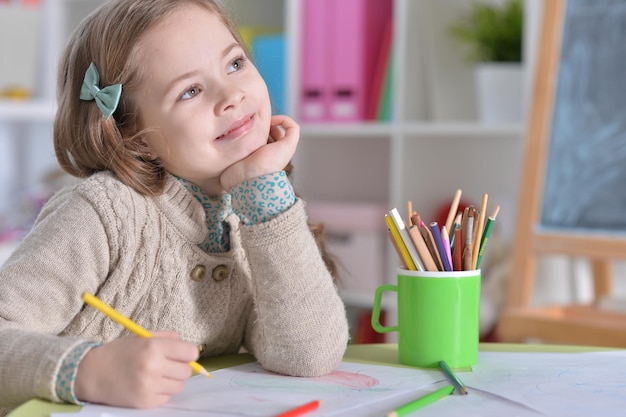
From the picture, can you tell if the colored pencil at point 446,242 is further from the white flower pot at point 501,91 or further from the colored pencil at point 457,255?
the white flower pot at point 501,91

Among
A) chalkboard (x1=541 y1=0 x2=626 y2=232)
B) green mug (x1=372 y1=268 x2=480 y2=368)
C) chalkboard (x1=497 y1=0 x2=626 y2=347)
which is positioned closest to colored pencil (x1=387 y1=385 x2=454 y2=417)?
green mug (x1=372 y1=268 x2=480 y2=368)

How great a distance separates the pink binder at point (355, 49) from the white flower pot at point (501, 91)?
36cm

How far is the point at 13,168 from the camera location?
329 cm

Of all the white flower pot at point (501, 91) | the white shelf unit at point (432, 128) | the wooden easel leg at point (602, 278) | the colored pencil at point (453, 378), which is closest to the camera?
the colored pencil at point (453, 378)

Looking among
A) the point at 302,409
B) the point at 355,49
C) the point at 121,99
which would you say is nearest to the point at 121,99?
the point at 121,99

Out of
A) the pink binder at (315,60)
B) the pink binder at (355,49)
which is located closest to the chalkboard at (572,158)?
the pink binder at (355,49)

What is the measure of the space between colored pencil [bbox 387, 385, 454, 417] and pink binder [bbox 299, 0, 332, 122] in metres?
1.93

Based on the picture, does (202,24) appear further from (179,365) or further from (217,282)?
(179,365)

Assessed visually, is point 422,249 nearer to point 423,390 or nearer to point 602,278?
point 423,390

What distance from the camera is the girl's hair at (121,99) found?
99 centimetres

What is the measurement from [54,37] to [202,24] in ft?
7.76

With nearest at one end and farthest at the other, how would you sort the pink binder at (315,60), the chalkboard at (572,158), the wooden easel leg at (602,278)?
1. the chalkboard at (572,158)
2. the wooden easel leg at (602,278)
3. the pink binder at (315,60)

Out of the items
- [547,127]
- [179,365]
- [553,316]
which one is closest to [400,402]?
[179,365]

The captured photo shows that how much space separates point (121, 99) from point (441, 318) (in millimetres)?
431
